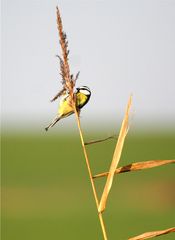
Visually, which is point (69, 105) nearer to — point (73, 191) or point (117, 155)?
point (117, 155)

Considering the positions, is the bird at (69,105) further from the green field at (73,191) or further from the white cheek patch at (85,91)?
the green field at (73,191)

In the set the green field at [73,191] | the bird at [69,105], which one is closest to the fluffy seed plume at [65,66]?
the bird at [69,105]

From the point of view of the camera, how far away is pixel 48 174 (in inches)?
1359

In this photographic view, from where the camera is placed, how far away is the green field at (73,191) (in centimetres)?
1936

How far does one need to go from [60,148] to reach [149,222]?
20.2 m

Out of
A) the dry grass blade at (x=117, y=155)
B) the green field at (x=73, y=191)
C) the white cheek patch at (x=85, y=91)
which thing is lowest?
the green field at (x=73, y=191)

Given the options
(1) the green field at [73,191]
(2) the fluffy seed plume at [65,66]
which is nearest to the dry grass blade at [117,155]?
(2) the fluffy seed plume at [65,66]

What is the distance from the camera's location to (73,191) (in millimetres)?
31203

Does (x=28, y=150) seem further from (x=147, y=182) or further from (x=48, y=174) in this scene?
(x=147, y=182)

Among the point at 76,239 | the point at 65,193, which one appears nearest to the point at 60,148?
the point at 65,193

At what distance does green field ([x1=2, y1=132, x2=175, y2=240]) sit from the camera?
19358 millimetres

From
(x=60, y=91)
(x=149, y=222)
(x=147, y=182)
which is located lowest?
(x=147, y=182)

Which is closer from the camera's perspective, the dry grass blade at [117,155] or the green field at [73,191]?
the dry grass blade at [117,155]

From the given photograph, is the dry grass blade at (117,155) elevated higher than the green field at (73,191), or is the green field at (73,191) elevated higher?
the dry grass blade at (117,155)
